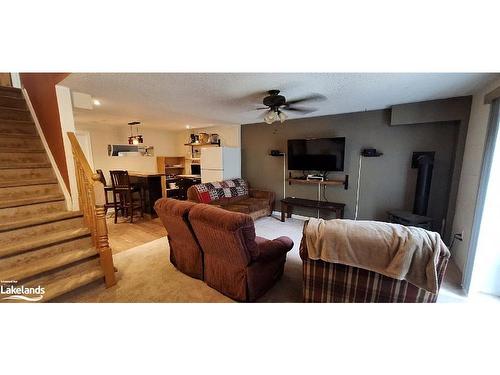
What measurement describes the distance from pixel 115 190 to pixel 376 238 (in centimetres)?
441

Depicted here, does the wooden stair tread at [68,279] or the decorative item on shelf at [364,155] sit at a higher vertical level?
the decorative item on shelf at [364,155]

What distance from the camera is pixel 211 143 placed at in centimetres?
497

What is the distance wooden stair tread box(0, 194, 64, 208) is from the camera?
6.00 feet

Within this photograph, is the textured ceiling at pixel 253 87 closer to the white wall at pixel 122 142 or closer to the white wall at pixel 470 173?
the white wall at pixel 470 173

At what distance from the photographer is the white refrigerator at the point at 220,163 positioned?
14.4 ft

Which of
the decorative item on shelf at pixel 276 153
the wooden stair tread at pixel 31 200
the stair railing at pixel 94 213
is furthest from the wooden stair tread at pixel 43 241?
the decorative item on shelf at pixel 276 153

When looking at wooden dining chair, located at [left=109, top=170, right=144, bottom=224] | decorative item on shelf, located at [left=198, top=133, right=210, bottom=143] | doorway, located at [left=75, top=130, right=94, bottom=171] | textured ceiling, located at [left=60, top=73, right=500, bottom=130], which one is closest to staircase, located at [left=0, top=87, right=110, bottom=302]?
textured ceiling, located at [left=60, top=73, right=500, bottom=130]

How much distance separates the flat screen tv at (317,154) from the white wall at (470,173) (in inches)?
59.6

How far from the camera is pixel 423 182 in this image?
274 cm

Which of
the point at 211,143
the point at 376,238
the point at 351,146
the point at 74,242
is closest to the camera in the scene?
the point at 376,238

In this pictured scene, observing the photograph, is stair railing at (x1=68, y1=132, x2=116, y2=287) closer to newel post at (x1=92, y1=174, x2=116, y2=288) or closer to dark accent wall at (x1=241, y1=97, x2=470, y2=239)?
newel post at (x1=92, y1=174, x2=116, y2=288)

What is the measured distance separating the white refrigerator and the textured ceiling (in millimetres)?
1512
